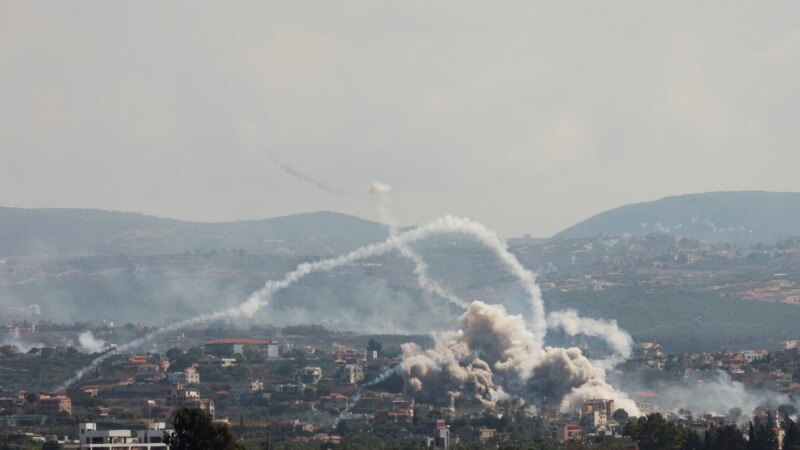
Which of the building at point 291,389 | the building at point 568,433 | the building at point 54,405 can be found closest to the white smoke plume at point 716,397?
the building at point 568,433

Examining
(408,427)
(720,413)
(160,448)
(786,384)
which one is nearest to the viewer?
(160,448)

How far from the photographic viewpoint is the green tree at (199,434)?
99562 mm

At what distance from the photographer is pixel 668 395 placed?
190 metres

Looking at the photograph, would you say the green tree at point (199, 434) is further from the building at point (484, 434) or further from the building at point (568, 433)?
the building at point (484, 434)

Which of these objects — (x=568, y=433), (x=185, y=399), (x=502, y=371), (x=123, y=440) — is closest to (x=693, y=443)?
(x=123, y=440)

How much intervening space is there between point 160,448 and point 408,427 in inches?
1930

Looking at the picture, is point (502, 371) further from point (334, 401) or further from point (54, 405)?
point (54, 405)

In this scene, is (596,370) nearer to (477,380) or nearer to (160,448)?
(477,380)

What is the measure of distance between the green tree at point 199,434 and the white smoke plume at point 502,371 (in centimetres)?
7319

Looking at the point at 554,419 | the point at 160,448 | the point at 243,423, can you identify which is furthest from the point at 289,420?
the point at 160,448

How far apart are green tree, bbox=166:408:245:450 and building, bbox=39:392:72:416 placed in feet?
241

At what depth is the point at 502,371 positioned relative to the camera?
6964 inches

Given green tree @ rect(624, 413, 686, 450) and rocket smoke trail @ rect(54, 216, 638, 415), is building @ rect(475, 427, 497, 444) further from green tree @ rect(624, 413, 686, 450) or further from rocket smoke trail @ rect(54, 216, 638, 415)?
green tree @ rect(624, 413, 686, 450)

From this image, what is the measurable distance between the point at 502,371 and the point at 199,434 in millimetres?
78434
